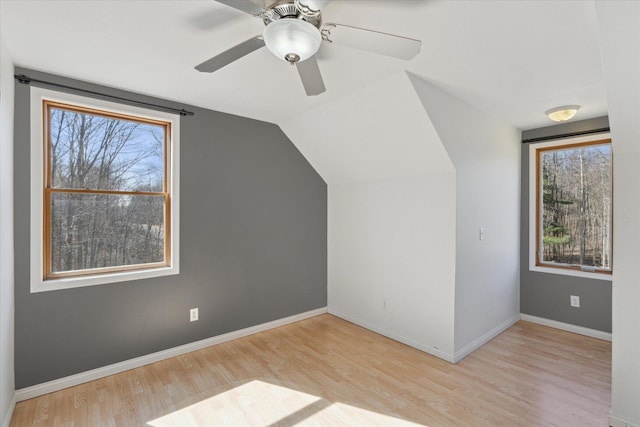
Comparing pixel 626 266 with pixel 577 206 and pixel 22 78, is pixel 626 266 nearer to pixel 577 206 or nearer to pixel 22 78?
pixel 577 206

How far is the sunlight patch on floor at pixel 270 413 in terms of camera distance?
6.58 ft

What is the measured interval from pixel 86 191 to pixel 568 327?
16.9ft

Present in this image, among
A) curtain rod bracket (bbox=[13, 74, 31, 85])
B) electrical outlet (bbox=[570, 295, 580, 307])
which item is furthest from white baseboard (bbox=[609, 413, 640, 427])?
curtain rod bracket (bbox=[13, 74, 31, 85])

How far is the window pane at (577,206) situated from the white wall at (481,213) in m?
0.35

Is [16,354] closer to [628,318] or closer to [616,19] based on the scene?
[616,19]

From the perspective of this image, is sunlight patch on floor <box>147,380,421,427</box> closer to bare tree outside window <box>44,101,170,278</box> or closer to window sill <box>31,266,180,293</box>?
window sill <box>31,266,180,293</box>

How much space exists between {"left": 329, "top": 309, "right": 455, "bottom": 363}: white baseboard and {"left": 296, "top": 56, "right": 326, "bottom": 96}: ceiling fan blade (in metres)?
2.60

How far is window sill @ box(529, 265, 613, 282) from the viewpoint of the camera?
330 cm

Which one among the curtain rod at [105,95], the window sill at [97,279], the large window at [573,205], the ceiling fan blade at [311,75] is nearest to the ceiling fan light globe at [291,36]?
the ceiling fan blade at [311,75]

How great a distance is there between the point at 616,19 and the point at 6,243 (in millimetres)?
3507

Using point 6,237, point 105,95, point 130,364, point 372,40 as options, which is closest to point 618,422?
point 372,40

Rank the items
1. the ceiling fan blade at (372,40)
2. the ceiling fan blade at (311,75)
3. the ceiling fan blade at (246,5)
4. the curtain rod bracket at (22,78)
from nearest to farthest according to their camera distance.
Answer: the ceiling fan blade at (246,5)
the ceiling fan blade at (372,40)
the ceiling fan blade at (311,75)
the curtain rod bracket at (22,78)

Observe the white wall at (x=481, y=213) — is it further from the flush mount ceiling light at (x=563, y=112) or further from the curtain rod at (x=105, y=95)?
the curtain rod at (x=105, y=95)

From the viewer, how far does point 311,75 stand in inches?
69.6
